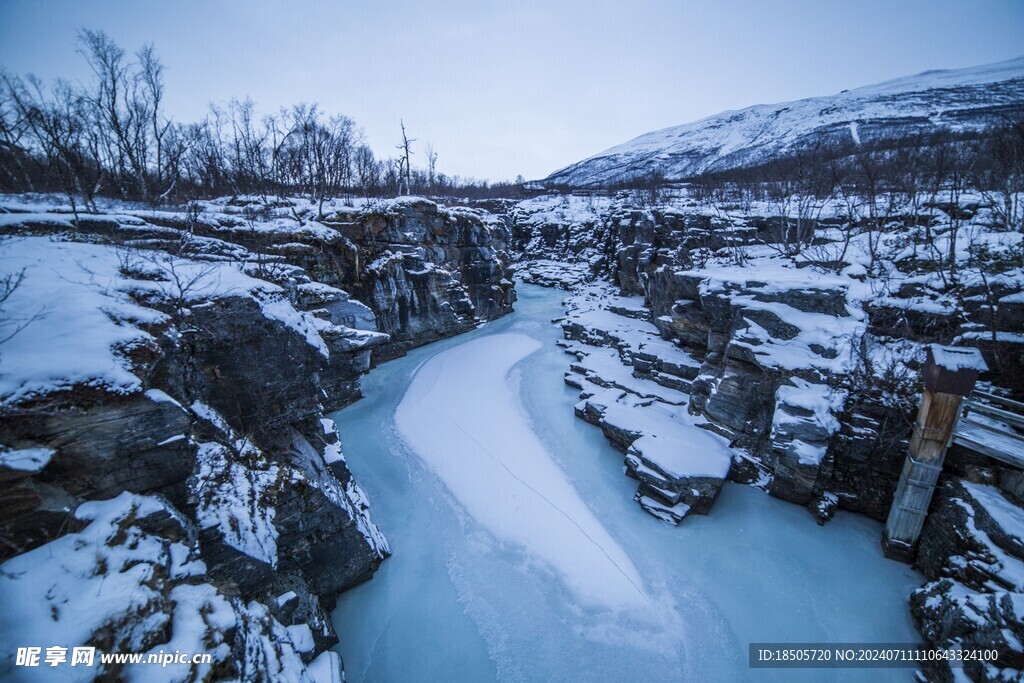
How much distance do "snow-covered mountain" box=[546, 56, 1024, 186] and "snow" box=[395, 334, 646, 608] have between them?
174 ft

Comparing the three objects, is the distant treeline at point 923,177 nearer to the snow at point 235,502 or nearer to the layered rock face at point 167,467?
the layered rock face at point 167,467

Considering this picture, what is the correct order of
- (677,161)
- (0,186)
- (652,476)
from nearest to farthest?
(652,476) < (0,186) < (677,161)

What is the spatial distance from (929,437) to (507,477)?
357 inches

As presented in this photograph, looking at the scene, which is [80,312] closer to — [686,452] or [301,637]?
[301,637]

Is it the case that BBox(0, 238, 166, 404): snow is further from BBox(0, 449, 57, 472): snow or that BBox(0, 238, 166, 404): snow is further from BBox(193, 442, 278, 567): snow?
BBox(193, 442, 278, 567): snow

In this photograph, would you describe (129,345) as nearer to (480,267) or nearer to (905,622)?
(905,622)

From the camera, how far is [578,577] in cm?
743

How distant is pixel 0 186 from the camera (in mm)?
16438

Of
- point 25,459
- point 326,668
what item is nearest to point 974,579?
point 326,668

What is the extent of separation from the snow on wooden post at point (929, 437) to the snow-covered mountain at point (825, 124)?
49842 millimetres

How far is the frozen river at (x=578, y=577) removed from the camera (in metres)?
6.16

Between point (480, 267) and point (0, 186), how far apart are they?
23605mm

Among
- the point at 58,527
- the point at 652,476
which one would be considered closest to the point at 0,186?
the point at 58,527

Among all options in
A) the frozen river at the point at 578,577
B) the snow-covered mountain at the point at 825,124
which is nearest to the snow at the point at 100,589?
the frozen river at the point at 578,577
